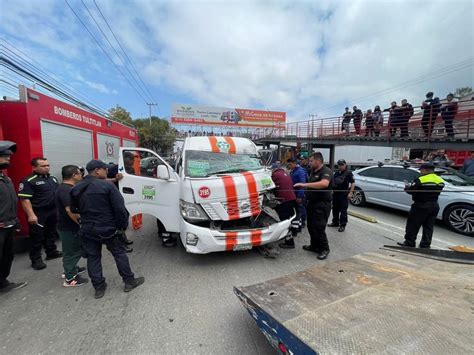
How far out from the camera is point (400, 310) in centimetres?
176

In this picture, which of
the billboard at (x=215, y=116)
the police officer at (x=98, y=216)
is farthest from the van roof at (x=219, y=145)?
the billboard at (x=215, y=116)

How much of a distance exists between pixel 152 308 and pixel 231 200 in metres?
1.68

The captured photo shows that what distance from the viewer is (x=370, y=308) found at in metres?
1.83

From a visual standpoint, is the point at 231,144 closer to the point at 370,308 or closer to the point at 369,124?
the point at 370,308

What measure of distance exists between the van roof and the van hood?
94 cm

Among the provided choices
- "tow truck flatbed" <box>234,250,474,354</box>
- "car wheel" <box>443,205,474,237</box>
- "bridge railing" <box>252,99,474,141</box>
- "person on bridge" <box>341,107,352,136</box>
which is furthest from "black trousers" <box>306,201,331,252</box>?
"person on bridge" <box>341,107,352,136</box>

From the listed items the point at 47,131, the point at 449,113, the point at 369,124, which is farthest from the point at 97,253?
the point at 369,124

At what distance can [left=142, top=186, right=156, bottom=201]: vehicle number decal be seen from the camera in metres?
4.07

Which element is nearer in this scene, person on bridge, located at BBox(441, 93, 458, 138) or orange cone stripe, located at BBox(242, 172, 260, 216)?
orange cone stripe, located at BBox(242, 172, 260, 216)

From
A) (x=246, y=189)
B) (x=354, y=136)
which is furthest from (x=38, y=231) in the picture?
(x=354, y=136)

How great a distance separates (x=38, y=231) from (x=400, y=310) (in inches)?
181

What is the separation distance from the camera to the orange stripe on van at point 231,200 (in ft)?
11.5

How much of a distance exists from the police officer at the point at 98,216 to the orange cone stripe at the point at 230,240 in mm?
1359

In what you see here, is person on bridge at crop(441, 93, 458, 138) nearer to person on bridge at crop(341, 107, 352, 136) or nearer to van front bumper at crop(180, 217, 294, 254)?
person on bridge at crop(341, 107, 352, 136)
